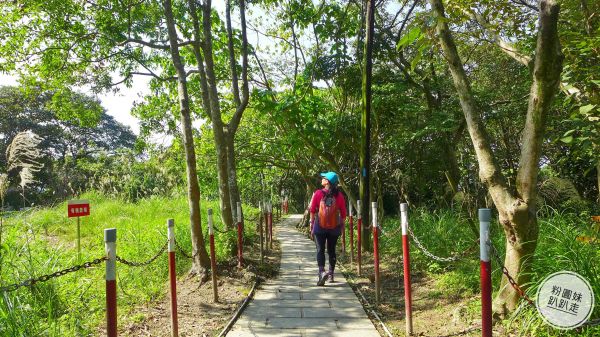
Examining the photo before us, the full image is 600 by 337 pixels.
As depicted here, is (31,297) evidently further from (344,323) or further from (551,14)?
(551,14)

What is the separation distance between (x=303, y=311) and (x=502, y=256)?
9.22ft

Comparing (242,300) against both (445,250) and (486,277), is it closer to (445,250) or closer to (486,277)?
(486,277)

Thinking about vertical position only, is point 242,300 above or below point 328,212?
below

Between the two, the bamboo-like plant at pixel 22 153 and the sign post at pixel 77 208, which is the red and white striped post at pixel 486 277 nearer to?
the bamboo-like plant at pixel 22 153

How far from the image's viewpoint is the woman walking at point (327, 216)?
23.4 feet

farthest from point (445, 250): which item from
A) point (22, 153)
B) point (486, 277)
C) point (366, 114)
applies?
point (22, 153)

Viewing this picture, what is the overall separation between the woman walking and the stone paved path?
42cm

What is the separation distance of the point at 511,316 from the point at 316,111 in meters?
7.38

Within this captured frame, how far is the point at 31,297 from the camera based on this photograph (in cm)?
448

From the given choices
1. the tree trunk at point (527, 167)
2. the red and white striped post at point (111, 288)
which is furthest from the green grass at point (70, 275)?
the tree trunk at point (527, 167)

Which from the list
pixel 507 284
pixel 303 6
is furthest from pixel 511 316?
pixel 303 6

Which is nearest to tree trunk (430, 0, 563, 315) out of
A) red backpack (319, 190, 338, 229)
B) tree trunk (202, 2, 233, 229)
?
red backpack (319, 190, 338, 229)

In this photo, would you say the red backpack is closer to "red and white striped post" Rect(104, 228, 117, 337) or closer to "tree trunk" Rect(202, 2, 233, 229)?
"tree trunk" Rect(202, 2, 233, 229)

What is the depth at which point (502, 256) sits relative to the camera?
19.8 ft
